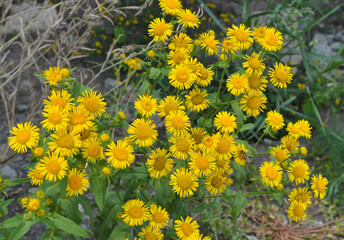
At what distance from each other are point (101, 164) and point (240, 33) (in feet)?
2.82

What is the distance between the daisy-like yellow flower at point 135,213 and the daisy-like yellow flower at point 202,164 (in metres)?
0.29

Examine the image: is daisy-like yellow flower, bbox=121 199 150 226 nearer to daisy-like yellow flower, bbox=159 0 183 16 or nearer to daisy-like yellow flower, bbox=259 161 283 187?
daisy-like yellow flower, bbox=259 161 283 187

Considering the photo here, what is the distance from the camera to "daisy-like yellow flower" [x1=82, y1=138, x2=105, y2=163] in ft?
5.12

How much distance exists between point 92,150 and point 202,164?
1.53 ft

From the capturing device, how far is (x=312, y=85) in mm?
3926

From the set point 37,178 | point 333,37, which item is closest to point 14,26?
point 37,178

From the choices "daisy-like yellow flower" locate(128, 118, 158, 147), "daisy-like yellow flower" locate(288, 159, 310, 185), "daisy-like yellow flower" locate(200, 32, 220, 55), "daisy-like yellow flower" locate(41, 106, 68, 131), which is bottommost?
"daisy-like yellow flower" locate(288, 159, 310, 185)

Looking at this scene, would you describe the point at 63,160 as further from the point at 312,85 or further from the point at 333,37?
the point at 333,37

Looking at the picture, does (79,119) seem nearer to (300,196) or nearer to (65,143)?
(65,143)

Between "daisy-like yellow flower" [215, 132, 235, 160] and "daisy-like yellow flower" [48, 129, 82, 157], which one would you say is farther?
"daisy-like yellow flower" [215, 132, 235, 160]

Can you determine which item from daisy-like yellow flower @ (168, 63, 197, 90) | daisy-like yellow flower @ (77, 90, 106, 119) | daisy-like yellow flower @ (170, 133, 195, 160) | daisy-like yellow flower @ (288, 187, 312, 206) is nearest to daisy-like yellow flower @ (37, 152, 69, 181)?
daisy-like yellow flower @ (77, 90, 106, 119)

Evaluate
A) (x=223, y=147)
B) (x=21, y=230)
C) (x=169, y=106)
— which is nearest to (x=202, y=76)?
(x=169, y=106)

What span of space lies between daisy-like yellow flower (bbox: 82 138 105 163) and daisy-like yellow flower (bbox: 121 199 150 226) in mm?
274

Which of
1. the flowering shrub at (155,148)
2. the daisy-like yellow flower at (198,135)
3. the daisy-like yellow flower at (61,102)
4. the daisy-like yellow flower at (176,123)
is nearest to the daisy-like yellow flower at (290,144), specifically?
the flowering shrub at (155,148)
